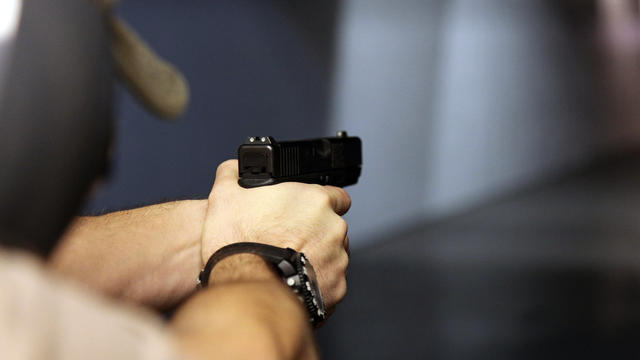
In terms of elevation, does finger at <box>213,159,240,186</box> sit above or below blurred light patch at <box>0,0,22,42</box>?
below

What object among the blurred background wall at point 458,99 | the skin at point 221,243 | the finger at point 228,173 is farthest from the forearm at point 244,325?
the blurred background wall at point 458,99

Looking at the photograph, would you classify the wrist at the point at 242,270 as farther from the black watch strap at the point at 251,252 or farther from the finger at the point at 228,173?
the finger at the point at 228,173

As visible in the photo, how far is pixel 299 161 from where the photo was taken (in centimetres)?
71

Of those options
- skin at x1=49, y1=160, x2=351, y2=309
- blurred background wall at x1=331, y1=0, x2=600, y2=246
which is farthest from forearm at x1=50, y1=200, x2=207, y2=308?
blurred background wall at x1=331, y1=0, x2=600, y2=246

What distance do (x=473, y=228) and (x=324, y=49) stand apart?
1331mm

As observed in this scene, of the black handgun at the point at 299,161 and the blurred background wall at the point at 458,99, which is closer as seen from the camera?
the black handgun at the point at 299,161

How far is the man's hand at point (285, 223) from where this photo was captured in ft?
2.00

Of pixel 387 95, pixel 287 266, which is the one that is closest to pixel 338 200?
pixel 287 266

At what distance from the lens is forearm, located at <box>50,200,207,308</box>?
2.20 ft

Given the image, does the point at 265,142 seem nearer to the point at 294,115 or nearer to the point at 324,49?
the point at 294,115

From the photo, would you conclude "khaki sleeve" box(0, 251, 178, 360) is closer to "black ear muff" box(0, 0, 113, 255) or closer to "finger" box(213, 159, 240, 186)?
"black ear muff" box(0, 0, 113, 255)

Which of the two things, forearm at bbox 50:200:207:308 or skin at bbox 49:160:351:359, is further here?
forearm at bbox 50:200:207:308

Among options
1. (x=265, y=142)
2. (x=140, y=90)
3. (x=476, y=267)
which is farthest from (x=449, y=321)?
(x=140, y=90)

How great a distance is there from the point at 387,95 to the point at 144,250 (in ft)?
8.58
